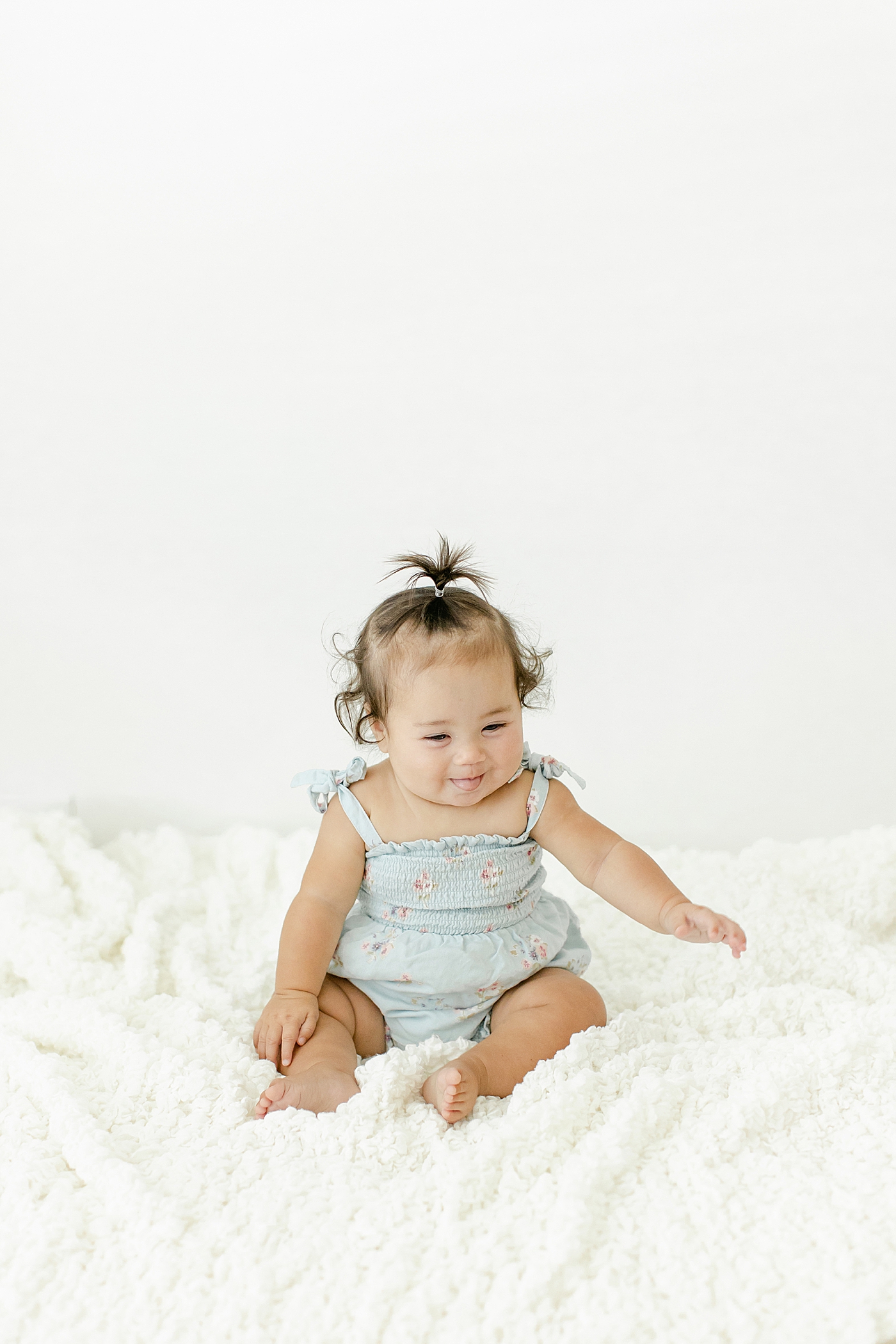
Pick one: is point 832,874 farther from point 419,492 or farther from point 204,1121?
point 204,1121

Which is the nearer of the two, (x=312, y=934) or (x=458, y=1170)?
(x=458, y=1170)

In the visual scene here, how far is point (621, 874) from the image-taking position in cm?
130

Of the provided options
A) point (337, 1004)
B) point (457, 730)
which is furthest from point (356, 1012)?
point (457, 730)

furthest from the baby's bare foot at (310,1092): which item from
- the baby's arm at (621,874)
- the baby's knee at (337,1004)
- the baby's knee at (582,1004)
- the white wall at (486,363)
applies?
the white wall at (486,363)

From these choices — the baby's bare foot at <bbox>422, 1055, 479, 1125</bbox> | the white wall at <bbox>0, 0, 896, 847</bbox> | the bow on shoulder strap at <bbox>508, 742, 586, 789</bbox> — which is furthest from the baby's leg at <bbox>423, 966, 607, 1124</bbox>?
the white wall at <bbox>0, 0, 896, 847</bbox>

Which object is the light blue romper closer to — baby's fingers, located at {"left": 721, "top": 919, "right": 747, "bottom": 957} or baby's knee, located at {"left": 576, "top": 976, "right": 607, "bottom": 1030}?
baby's knee, located at {"left": 576, "top": 976, "right": 607, "bottom": 1030}

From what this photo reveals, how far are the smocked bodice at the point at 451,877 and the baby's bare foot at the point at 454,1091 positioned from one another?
0.21 metres

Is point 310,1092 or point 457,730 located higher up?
point 457,730

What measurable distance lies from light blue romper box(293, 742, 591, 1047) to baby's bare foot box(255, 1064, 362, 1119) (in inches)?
6.1

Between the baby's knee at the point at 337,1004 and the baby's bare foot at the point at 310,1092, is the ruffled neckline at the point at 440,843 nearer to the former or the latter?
the baby's knee at the point at 337,1004

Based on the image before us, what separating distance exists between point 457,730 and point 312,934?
0.97 feet

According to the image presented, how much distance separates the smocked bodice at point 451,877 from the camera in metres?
1.32

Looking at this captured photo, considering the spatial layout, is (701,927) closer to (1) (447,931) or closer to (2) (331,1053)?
(1) (447,931)

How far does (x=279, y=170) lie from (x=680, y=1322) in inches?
68.9
